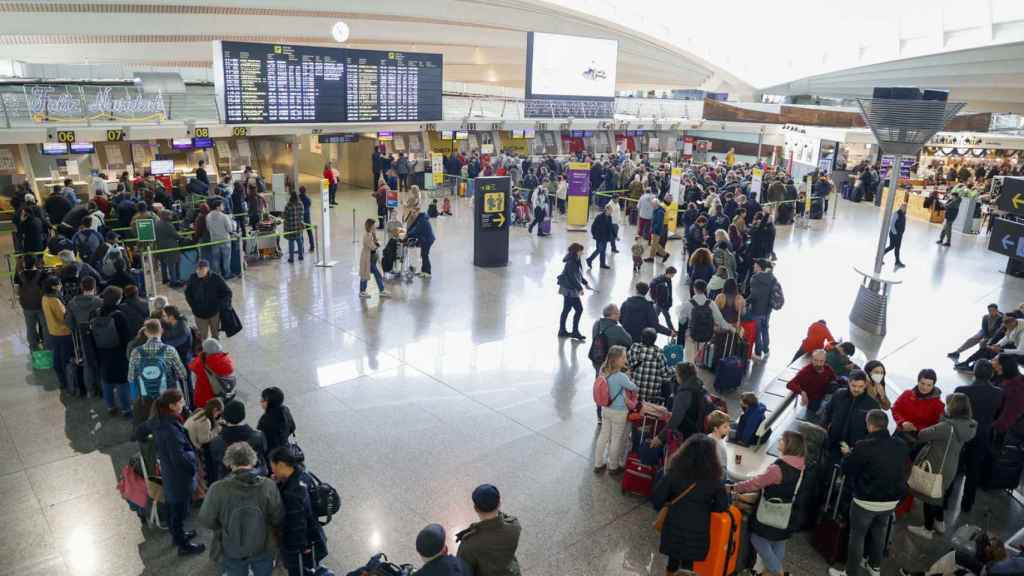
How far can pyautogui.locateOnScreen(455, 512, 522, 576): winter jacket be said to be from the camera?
373 cm

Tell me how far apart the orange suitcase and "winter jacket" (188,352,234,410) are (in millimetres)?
4383

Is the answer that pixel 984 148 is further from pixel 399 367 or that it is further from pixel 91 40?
pixel 91 40

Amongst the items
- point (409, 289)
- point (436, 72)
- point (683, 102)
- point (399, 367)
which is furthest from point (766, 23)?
point (399, 367)

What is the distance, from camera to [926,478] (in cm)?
543

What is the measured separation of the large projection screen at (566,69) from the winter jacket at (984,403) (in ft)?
70.2

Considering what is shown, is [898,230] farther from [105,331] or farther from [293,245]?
[105,331]

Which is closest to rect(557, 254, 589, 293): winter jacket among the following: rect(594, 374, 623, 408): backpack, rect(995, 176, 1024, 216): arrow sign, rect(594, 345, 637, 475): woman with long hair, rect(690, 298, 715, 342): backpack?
rect(690, 298, 715, 342): backpack

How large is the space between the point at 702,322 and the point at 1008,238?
8.76 meters

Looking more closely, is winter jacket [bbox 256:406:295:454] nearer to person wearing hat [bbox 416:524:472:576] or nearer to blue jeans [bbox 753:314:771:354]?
person wearing hat [bbox 416:524:472:576]

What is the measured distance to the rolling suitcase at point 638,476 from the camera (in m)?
6.04

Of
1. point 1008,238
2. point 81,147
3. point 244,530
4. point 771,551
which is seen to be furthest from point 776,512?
point 81,147

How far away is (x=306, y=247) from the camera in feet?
50.1

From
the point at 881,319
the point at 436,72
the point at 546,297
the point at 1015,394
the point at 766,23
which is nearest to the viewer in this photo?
the point at 1015,394

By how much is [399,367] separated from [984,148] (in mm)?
39271
